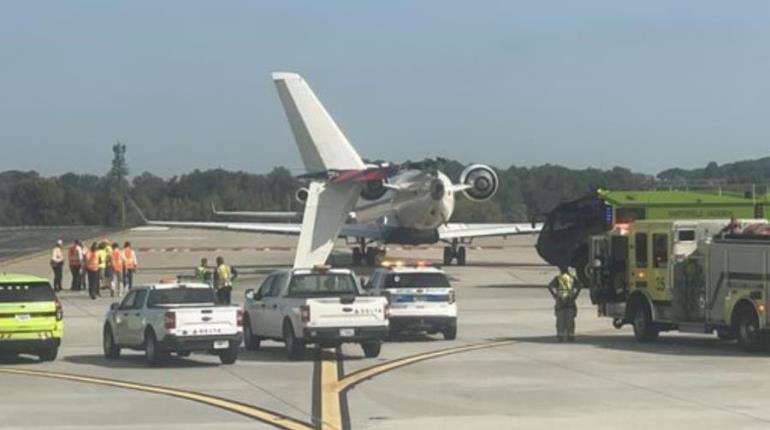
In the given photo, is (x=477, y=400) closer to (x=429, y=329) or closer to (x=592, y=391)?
(x=592, y=391)

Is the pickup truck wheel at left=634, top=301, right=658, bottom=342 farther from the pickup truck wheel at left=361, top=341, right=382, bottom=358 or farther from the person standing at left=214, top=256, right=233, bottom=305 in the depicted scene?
the person standing at left=214, top=256, right=233, bottom=305

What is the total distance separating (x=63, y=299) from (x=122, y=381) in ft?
81.9

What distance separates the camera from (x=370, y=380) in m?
21.2

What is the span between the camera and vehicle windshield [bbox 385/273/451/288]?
29766mm

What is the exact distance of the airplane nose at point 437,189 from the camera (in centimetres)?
5753

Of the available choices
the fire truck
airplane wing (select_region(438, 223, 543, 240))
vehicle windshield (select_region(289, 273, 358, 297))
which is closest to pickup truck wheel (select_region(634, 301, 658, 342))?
the fire truck

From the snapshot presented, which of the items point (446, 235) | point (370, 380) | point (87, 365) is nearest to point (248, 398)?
point (370, 380)

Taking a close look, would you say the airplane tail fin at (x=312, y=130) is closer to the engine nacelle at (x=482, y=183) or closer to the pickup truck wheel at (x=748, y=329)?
the engine nacelle at (x=482, y=183)

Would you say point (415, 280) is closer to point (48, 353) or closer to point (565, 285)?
point (565, 285)

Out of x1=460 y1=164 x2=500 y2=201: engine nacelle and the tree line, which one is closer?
x1=460 y1=164 x2=500 y2=201: engine nacelle

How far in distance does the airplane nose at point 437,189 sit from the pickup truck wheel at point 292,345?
3266 cm

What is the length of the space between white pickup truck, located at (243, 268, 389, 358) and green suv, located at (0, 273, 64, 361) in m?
4.17

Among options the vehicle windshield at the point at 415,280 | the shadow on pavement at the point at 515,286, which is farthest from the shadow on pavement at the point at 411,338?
the shadow on pavement at the point at 515,286

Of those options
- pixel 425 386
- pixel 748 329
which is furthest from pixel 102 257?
pixel 425 386
